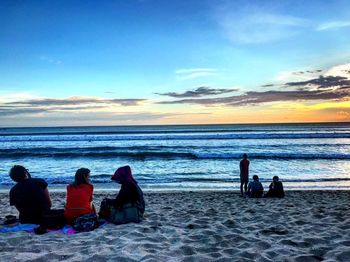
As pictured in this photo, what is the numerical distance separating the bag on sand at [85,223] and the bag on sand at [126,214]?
1.50 feet

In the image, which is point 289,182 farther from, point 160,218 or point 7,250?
point 7,250

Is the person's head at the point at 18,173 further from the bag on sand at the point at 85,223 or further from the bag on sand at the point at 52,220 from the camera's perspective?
the bag on sand at the point at 85,223

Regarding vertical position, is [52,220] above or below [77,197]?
below

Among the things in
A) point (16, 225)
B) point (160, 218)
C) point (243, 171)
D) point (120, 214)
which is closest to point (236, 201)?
point (243, 171)

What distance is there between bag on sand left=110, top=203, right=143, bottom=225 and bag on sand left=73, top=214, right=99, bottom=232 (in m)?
0.46

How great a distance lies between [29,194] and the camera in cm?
623

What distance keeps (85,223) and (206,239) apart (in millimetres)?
2103

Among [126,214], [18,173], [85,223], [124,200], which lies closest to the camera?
[85,223]

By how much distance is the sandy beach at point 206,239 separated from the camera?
4641mm

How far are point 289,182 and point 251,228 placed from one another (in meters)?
10.1

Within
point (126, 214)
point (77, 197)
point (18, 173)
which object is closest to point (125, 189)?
point (126, 214)

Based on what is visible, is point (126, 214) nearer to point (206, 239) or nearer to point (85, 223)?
point (85, 223)

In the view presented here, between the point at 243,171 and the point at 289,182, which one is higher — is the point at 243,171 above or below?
above

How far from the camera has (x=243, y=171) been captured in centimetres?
1234
